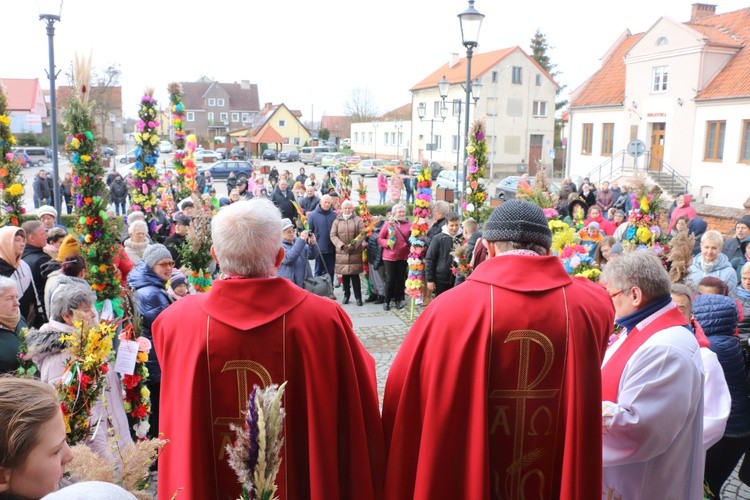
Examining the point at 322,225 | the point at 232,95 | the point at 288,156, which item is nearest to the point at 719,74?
the point at 322,225

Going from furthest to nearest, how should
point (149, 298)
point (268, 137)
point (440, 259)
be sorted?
point (268, 137) < point (440, 259) < point (149, 298)

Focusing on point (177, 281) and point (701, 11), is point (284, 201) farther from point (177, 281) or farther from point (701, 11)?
point (701, 11)

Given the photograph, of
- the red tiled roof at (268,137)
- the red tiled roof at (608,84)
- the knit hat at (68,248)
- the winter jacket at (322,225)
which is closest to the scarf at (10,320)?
the knit hat at (68,248)

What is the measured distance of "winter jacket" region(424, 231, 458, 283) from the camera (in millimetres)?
9336

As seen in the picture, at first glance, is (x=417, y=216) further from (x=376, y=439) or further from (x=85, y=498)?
(x=85, y=498)

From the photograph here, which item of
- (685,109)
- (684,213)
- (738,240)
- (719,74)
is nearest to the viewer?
(738,240)

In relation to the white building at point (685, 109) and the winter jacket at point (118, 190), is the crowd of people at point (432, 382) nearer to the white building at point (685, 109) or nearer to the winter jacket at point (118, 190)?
the winter jacket at point (118, 190)

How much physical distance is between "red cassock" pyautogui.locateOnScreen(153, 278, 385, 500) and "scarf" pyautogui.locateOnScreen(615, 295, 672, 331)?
140 centimetres

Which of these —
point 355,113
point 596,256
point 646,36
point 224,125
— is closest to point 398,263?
point 596,256

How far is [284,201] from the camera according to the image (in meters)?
15.1

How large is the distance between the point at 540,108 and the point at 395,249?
4546 cm

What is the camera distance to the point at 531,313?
2.51 meters

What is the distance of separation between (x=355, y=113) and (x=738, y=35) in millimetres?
59337

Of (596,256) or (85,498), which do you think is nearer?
(85,498)
